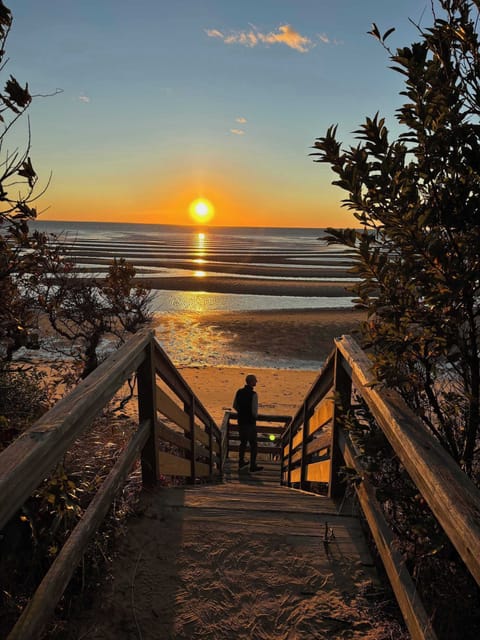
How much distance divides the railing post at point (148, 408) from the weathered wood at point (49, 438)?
643mm

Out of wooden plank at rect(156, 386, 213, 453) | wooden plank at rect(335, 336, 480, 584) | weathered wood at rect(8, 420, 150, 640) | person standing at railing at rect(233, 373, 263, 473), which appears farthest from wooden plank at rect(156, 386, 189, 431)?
person standing at railing at rect(233, 373, 263, 473)

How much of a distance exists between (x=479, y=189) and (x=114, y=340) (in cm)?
1648

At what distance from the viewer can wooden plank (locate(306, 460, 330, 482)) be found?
3840 millimetres

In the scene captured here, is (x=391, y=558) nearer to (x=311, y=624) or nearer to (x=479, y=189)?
(x=311, y=624)

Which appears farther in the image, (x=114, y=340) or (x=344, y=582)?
(x=114, y=340)

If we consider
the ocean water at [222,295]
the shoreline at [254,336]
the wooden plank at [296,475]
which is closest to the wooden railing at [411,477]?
the ocean water at [222,295]

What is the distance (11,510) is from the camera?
43.9 inches

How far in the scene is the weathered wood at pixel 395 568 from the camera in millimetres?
1561

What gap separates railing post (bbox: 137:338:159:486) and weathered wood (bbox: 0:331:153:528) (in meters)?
0.64

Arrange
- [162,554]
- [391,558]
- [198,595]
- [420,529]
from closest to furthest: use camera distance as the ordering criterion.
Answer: [420,529] < [391,558] < [198,595] < [162,554]

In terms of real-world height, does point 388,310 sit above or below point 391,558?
above

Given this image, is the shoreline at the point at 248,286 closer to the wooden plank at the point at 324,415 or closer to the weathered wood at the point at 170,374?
the weathered wood at the point at 170,374

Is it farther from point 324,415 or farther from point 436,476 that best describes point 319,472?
point 436,476

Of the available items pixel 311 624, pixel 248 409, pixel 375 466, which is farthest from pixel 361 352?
pixel 248 409
